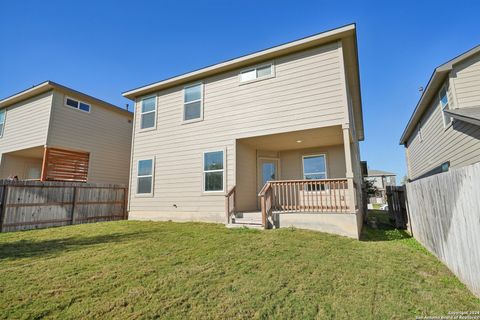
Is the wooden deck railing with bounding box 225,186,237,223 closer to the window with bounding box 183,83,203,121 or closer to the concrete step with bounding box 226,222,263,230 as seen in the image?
the concrete step with bounding box 226,222,263,230

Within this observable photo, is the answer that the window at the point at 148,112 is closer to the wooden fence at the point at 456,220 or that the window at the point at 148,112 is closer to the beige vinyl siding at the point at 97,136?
the beige vinyl siding at the point at 97,136

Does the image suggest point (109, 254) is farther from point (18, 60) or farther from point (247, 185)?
point (18, 60)

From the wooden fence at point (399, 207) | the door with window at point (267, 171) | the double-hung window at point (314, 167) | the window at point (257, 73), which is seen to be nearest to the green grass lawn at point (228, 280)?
the wooden fence at point (399, 207)

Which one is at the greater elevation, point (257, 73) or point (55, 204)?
point (257, 73)

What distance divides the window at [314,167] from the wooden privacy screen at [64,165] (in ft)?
39.3

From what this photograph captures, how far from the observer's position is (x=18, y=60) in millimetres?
11289

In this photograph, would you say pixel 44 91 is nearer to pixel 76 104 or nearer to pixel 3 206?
pixel 76 104

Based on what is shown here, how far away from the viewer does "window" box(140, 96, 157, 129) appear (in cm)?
1093

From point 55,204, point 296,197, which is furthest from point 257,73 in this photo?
point 55,204

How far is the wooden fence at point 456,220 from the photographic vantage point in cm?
304

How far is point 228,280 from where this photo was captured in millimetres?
3572

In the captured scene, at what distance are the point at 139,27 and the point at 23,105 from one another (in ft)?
28.5

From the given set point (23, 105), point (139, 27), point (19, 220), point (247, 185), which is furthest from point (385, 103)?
point (23, 105)

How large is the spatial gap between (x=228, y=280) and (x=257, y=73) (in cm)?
743
